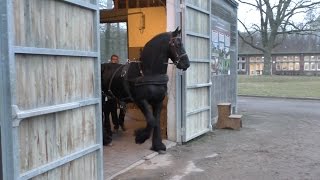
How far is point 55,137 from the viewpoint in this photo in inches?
197

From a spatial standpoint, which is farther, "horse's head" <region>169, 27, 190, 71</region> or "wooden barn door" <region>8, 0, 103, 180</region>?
"horse's head" <region>169, 27, 190, 71</region>

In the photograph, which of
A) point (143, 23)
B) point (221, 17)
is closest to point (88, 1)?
point (143, 23)

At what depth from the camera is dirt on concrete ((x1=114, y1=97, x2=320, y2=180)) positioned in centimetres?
708

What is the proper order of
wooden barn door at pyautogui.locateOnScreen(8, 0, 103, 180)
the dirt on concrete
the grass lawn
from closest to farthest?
wooden barn door at pyautogui.locateOnScreen(8, 0, 103, 180)
the dirt on concrete
the grass lawn

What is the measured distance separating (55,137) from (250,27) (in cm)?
4710

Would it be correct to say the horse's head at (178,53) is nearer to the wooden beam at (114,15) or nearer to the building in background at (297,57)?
the wooden beam at (114,15)

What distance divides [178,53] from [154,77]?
2.05 feet

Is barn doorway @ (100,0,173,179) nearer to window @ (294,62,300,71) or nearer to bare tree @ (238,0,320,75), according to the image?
bare tree @ (238,0,320,75)

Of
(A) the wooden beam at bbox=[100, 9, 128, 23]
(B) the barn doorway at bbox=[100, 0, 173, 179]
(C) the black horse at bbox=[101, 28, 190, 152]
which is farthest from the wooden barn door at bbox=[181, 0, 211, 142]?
(A) the wooden beam at bbox=[100, 9, 128, 23]

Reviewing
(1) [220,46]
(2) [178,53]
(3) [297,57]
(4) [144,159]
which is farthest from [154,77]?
(3) [297,57]

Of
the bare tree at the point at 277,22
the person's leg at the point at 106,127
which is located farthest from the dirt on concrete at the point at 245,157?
the bare tree at the point at 277,22

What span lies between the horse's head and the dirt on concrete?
1747mm

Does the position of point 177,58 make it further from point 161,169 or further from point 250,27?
point 250,27

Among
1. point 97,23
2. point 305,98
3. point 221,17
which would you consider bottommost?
point 305,98
